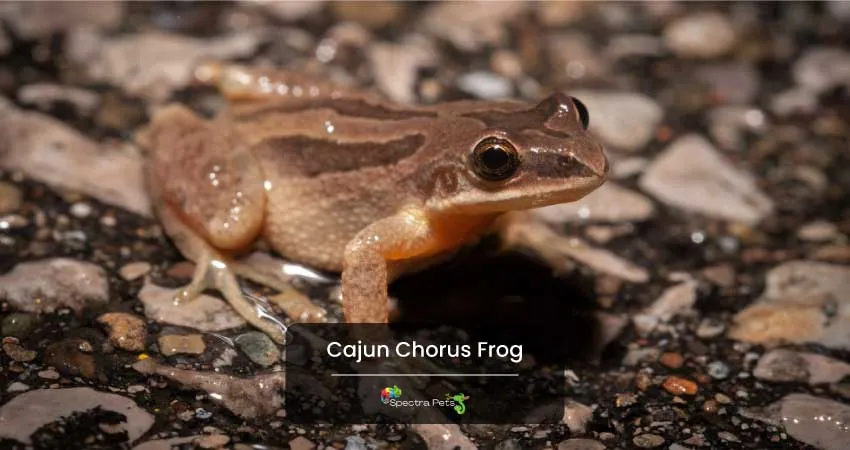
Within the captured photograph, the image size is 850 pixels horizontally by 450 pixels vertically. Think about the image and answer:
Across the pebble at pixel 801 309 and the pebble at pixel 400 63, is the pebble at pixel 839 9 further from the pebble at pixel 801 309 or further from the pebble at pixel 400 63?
the pebble at pixel 400 63

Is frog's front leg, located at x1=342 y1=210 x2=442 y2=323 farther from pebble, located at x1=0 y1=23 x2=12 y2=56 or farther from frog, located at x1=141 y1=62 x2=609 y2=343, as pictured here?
pebble, located at x1=0 y1=23 x2=12 y2=56

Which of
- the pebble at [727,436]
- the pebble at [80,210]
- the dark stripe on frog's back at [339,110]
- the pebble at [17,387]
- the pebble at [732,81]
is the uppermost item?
the pebble at [732,81]

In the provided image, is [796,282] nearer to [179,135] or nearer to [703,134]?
[703,134]

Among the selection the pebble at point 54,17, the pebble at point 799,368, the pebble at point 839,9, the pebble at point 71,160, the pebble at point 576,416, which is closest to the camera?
the pebble at point 576,416

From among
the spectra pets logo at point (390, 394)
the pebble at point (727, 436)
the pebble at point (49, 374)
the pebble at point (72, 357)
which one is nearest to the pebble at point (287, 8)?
the pebble at point (72, 357)

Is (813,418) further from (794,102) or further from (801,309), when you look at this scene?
→ (794,102)

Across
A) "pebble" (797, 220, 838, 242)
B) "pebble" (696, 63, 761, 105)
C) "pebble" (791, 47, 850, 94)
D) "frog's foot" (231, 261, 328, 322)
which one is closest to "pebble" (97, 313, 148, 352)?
"frog's foot" (231, 261, 328, 322)

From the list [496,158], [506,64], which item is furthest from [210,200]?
[506,64]

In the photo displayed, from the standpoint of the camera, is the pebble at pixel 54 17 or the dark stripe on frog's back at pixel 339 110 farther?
the pebble at pixel 54 17
